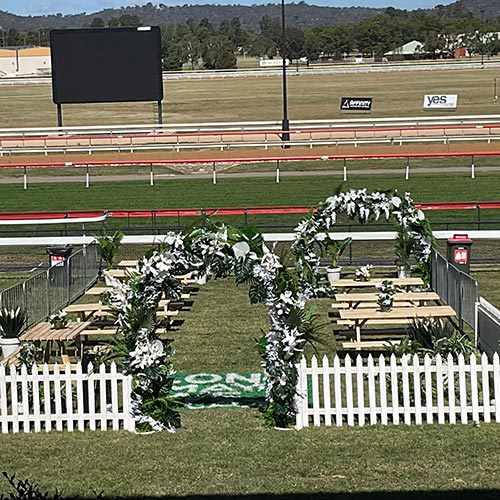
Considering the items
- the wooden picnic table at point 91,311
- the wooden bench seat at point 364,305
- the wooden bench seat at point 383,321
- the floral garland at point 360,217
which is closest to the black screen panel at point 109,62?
the wooden picnic table at point 91,311

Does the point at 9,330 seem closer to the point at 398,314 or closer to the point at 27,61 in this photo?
the point at 398,314

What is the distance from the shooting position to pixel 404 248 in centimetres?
1855

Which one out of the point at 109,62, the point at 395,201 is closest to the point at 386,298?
Answer: the point at 395,201

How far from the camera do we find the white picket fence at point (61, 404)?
10758mm

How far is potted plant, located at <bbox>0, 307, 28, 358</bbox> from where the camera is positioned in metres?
13.8

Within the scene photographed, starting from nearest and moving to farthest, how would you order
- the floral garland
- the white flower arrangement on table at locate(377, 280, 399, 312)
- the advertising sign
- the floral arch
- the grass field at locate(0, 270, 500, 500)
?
the grass field at locate(0, 270, 500, 500) < the floral arch < the floral garland < the white flower arrangement on table at locate(377, 280, 399, 312) < the advertising sign

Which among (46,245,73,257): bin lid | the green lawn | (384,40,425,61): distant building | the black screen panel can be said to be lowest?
the green lawn

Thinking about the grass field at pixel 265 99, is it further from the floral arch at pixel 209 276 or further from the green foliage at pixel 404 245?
the floral arch at pixel 209 276

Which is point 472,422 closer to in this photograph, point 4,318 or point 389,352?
point 389,352

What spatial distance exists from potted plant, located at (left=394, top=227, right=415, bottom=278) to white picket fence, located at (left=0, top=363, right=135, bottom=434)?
6.83m

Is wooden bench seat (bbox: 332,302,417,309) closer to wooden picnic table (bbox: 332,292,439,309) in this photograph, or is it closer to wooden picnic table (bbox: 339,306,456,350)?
wooden picnic table (bbox: 332,292,439,309)

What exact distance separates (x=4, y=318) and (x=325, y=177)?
2379 cm

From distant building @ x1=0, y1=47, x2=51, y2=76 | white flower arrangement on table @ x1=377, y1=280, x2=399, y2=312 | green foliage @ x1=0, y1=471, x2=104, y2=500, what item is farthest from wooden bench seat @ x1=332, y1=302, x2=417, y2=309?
distant building @ x1=0, y1=47, x2=51, y2=76

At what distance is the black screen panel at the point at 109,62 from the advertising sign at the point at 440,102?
23.3m
